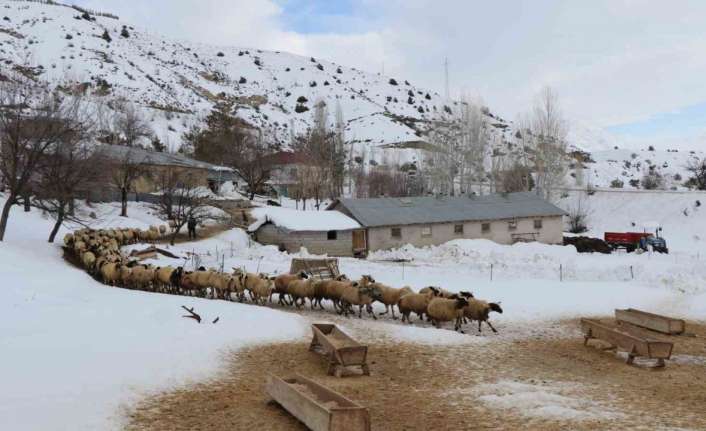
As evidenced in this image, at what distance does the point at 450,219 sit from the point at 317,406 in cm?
3421

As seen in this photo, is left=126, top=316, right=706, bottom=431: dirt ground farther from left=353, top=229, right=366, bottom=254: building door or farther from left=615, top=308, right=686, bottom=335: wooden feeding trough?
left=353, top=229, right=366, bottom=254: building door

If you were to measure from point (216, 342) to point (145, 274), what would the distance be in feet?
32.3

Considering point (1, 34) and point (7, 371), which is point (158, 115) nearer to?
point (1, 34)

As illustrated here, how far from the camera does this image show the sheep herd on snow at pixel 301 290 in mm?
16641

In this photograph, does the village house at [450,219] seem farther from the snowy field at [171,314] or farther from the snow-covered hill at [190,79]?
the snow-covered hill at [190,79]

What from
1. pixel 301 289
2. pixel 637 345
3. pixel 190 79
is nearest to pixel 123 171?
pixel 301 289

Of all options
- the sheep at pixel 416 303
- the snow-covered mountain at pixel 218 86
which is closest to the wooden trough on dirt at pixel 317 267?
the sheep at pixel 416 303

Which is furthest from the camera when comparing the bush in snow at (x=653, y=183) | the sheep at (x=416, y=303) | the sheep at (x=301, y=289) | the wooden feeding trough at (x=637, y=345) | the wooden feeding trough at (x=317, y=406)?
the bush in snow at (x=653, y=183)

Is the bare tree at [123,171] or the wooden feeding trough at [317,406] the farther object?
the bare tree at [123,171]

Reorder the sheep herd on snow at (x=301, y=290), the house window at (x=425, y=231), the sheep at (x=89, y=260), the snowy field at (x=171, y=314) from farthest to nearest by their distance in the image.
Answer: the house window at (x=425, y=231) → the sheep at (x=89, y=260) → the sheep herd on snow at (x=301, y=290) → the snowy field at (x=171, y=314)

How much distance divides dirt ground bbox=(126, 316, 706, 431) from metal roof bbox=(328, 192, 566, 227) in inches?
950

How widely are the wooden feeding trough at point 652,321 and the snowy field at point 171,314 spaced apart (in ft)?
6.92

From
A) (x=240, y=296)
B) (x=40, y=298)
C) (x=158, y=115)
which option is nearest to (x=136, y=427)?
(x=40, y=298)

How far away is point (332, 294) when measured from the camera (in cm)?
1933
